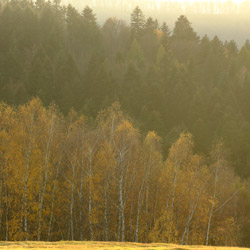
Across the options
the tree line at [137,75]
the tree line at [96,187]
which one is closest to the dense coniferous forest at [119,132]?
the tree line at [96,187]

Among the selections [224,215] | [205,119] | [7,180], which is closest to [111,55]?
[205,119]

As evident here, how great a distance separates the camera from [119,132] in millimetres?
37094

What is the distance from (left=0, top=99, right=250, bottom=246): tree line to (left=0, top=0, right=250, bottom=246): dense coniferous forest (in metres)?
0.16

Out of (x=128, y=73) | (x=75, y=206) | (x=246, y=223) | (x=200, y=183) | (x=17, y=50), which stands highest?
(x=17, y=50)

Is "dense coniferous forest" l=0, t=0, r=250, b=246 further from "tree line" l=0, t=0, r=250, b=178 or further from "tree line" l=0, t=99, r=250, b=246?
"tree line" l=0, t=0, r=250, b=178

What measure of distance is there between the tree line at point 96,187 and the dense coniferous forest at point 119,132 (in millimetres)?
159

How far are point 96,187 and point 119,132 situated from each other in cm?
576

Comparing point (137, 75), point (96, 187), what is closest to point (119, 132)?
point (96, 187)

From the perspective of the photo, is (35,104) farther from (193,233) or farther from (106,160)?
(193,233)

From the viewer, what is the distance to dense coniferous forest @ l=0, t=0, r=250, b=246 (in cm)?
3550

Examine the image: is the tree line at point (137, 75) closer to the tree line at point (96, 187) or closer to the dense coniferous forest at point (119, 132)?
the dense coniferous forest at point (119, 132)

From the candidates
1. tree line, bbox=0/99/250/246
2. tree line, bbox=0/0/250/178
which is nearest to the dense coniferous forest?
tree line, bbox=0/99/250/246

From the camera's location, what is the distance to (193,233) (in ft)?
122

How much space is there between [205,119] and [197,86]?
1014cm
